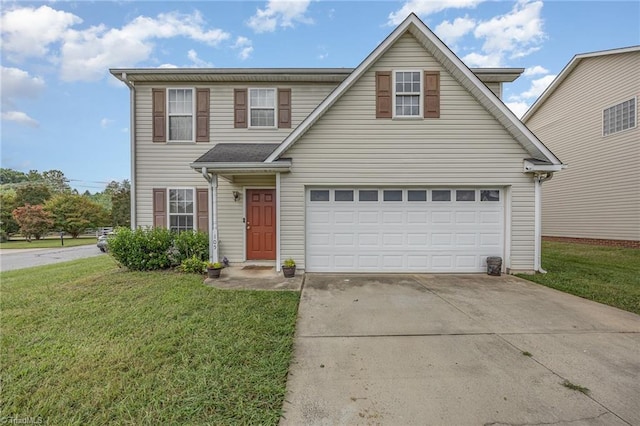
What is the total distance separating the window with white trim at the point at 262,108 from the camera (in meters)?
8.75

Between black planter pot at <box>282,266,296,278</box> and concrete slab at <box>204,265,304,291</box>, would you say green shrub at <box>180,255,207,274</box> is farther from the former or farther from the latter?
black planter pot at <box>282,266,296,278</box>

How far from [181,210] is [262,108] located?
4145 mm

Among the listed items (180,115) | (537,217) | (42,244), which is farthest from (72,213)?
(537,217)

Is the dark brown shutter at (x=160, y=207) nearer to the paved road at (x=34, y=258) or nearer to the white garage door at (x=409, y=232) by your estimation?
the white garage door at (x=409, y=232)

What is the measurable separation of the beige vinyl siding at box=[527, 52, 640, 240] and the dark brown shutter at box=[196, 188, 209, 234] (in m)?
16.5

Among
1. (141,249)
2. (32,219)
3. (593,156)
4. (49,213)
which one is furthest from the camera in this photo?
(49,213)

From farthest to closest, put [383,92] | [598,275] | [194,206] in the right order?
[194,206]
[383,92]
[598,275]

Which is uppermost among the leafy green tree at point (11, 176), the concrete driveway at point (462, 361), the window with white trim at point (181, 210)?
the leafy green tree at point (11, 176)

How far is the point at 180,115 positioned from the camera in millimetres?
8727

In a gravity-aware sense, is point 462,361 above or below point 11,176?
below

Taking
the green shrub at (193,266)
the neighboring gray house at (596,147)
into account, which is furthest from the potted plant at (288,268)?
the neighboring gray house at (596,147)

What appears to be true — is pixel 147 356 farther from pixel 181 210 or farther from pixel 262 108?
pixel 262 108

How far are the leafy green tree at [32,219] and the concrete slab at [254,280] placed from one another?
31.0m

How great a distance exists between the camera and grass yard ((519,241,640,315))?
17.9 ft
